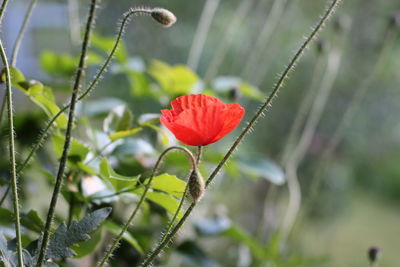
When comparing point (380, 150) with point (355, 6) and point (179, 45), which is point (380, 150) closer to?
point (355, 6)

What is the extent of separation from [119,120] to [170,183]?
0.18m

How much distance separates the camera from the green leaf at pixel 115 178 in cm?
50

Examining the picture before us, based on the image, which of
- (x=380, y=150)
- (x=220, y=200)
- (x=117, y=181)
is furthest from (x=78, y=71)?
(x=380, y=150)

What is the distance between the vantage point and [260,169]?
→ 801 mm

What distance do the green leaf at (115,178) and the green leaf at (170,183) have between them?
0.9 inches

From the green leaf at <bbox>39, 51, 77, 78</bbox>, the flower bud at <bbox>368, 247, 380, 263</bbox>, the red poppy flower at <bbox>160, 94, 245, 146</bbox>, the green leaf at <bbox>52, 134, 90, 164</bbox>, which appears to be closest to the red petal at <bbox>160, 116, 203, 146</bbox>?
the red poppy flower at <bbox>160, 94, 245, 146</bbox>

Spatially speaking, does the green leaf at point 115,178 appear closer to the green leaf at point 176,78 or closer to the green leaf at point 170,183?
the green leaf at point 170,183

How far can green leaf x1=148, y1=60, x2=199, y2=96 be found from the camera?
85 centimetres

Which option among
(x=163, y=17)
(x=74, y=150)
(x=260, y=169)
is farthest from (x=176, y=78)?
(x=163, y=17)

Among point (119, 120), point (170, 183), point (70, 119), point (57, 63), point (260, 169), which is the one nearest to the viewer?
point (70, 119)

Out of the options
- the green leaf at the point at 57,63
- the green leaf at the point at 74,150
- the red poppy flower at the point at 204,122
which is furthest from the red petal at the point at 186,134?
the green leaf at the point at 57,63

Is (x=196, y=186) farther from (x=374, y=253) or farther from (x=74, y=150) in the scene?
(x=374, y=253)

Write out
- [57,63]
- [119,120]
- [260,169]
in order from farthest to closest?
[57,63]
[260,169]
[119,120]

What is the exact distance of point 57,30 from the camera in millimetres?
2719
